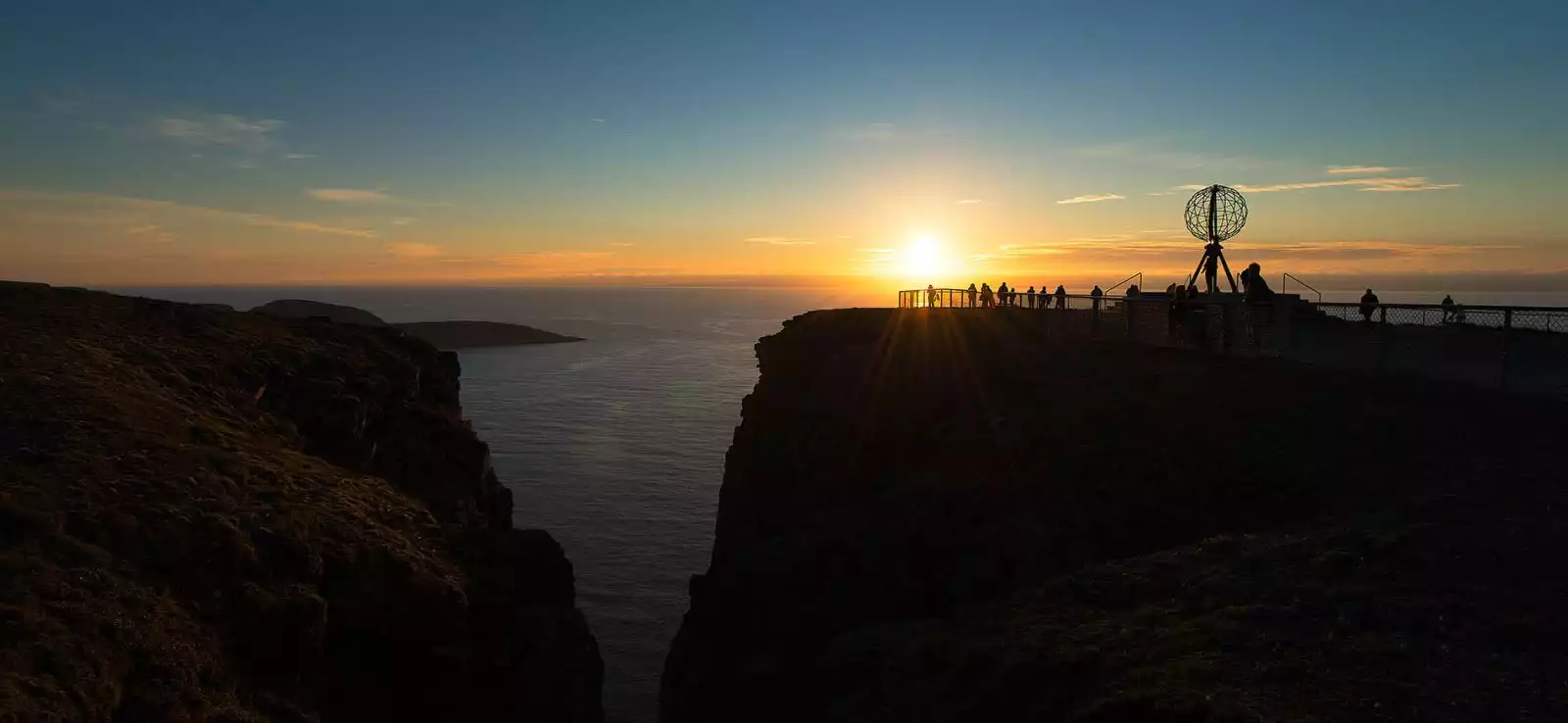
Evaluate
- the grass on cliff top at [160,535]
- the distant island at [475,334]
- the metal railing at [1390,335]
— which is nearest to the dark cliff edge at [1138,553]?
the metal railing at [1390,335]

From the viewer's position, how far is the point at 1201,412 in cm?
1989

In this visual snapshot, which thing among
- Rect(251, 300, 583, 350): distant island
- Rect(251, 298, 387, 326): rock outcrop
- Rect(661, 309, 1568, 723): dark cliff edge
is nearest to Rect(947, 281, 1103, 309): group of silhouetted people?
Rect(661, 309, 1568, 723): dark cliff edge

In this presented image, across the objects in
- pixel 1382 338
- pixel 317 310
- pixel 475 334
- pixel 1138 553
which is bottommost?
pixel 1138 553

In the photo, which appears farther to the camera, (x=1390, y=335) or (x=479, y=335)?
(x=479, y=335)

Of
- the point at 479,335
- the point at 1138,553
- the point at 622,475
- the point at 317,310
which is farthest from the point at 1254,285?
the point at 479,335

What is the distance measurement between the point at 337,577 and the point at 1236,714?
43.3ft

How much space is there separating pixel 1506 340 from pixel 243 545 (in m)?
25.9

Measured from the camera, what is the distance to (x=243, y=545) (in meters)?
13.0

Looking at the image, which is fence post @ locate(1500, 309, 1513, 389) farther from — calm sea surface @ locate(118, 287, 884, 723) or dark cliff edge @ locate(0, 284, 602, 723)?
calm sea surface @ locate(118, 287, 884, 723)

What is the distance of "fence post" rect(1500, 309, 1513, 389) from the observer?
776 inches

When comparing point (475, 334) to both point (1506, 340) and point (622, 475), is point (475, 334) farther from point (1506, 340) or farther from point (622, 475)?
point (1506, 340)

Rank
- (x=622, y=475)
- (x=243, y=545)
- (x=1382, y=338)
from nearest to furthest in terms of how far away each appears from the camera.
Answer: (x=243, y=545) → (x=1382, y=338) → (x=622, y=475)

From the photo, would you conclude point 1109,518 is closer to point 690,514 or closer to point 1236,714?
point 1236,714

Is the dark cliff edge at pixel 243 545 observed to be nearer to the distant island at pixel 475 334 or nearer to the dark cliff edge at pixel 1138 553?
the dark cliff edge at pixel 1138 553
